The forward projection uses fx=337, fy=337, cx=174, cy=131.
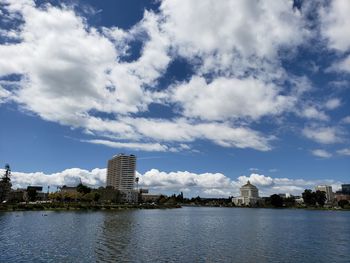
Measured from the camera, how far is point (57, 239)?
234 ft

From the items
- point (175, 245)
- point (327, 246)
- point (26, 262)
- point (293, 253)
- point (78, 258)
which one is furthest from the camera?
point (327, 246)

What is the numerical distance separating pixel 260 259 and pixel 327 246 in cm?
2603

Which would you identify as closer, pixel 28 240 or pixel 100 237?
pixel 28 240

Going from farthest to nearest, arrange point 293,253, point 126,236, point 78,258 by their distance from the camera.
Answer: point 126,236
point 293,253
point 78,258

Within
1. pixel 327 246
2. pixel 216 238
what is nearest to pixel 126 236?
pixel 216 238

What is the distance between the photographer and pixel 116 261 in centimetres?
5022

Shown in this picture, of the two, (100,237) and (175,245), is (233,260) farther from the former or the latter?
(100,237)

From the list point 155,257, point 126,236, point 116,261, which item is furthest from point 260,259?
point 126,236

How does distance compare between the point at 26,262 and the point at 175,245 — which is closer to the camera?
the point at 26,262

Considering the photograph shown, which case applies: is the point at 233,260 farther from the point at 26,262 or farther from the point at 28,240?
the point at 28,240

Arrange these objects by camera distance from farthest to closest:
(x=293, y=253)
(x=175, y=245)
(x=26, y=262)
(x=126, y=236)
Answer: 1. (x=126, y=236)
2. (x=175, y=245)
3. (x=293, y=253)
4. (x=26, y=262)

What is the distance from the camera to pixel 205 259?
53.7 meters

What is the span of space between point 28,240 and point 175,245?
29.8 m

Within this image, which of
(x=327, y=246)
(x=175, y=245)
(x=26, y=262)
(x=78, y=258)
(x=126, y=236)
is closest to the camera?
(x=26, y=262)
